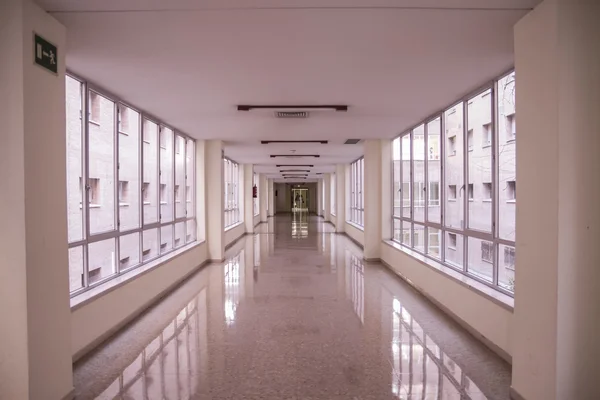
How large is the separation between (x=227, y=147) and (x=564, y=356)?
31.5 feet

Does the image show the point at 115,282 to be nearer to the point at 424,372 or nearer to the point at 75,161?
the point at 75,161

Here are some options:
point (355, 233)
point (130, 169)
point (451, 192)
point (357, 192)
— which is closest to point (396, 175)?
point (451, 192)

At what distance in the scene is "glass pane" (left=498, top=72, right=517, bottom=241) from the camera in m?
4.79

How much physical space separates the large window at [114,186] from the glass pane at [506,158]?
4.64 metres

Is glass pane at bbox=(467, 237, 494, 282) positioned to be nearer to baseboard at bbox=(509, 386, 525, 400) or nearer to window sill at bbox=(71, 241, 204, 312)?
baseboard at bbox=(509, 386, 525, 400)

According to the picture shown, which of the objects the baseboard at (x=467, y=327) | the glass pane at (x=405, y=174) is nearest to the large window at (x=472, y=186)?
the baseboard at (x=467, y=327)

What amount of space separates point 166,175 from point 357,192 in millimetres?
8867

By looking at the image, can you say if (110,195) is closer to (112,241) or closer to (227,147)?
(112,241)

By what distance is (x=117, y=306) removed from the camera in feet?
17.1

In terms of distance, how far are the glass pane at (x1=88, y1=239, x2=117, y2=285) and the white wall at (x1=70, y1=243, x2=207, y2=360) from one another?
14.7 inches

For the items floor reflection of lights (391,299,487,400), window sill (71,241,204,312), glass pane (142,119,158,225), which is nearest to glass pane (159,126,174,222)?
glass pane (142,119,158,225)

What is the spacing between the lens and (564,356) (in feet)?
9.29

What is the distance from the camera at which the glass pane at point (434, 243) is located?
7.23 metres

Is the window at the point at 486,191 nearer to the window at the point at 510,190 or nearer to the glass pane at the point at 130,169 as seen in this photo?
the window at the point at 510,190
